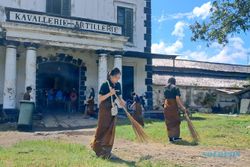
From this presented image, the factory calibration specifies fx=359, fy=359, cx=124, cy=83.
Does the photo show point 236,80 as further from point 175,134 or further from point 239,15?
point 175,134

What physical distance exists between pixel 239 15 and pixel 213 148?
5.18 m

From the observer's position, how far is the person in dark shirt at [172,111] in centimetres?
980

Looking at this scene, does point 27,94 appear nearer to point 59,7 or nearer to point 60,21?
point 60,21

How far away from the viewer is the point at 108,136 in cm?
717

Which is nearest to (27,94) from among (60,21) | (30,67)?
(30,67)

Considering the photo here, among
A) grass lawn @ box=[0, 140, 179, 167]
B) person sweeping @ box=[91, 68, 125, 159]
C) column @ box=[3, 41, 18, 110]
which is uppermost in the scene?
column @ box=[3, 41, 18, 110]

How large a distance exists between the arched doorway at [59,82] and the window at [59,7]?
2.26m

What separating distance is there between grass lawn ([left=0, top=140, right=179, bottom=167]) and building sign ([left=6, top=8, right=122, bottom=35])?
856 centimetres

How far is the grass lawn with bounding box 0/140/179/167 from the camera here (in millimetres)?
6375

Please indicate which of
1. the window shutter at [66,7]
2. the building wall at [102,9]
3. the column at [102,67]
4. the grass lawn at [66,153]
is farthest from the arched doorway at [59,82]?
the grass lawn at [66,153]

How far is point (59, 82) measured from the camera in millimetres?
19906

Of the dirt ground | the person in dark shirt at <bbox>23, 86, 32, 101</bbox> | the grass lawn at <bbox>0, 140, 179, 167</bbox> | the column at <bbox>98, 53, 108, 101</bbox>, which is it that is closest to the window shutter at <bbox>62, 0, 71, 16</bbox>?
the column at <bbox>98, 53, 108, 101</bbox>

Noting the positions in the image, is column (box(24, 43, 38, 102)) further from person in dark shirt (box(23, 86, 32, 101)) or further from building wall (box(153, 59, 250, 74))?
building wall (box(153, 59, 250, 74))

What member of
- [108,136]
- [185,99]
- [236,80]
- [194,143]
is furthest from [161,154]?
[236,80]
